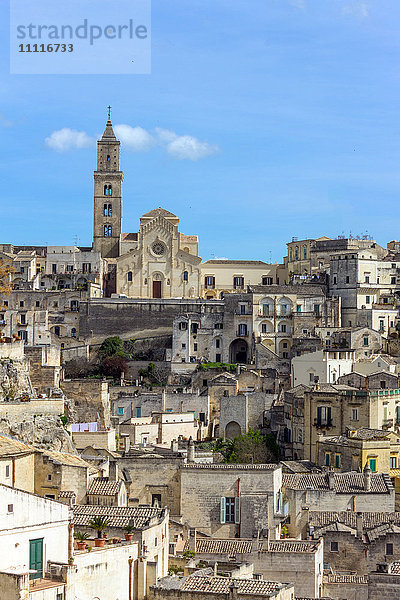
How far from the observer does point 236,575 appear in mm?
25094

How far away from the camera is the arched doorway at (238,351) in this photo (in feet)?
238

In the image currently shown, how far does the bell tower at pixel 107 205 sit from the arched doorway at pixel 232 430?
33151 mm

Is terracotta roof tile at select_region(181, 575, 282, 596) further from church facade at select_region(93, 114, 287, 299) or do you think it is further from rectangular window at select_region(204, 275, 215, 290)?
rectangular window at select_region(204, 275, 215, 290)

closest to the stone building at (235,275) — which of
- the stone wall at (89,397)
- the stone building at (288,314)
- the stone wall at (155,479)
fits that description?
the stone building at (288,314)

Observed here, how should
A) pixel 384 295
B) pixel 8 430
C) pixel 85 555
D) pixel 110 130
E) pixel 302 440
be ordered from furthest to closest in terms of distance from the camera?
pixel 110 130, pixel 384 295, pixel 302 440, pixel 8 430, pixel 85 555

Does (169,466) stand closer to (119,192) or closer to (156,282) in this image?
(156,282)

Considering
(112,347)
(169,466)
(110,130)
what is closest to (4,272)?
(112,347)

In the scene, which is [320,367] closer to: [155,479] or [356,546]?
[155,479]

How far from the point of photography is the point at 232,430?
186ft

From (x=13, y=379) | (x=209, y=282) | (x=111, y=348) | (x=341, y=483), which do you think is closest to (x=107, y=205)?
(x=209, y=282)

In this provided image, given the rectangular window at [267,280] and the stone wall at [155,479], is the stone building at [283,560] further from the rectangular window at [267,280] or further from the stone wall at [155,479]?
the rectangular window at [267,280]

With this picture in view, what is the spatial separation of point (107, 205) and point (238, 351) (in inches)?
847

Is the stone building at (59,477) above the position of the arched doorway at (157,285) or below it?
below

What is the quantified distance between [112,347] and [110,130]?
24.6m
